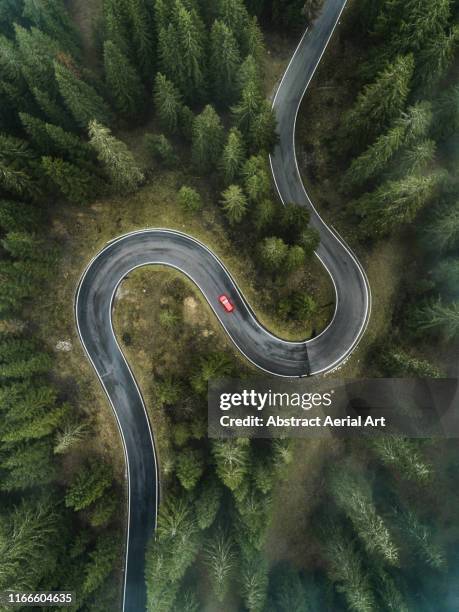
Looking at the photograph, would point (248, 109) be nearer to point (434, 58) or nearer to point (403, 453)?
point (434, 58)

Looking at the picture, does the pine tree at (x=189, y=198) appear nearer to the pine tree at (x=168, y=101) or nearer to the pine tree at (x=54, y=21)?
the pine tree at (x=168, y=101)

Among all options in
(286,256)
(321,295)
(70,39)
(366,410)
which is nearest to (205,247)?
(286,256)

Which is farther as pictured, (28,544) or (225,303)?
(225,303)

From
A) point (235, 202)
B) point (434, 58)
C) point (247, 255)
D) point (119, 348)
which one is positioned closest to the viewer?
point (434, 58)

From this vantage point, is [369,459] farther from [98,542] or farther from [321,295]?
[98,542]

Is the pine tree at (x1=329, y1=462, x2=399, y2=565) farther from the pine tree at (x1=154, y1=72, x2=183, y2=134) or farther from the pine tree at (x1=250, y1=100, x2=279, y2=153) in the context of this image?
the pine tree at (x1=154, y1=72, x2=183, y2=134)

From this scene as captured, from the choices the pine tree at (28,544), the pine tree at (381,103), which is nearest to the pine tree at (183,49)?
the pine tree at (381,103)

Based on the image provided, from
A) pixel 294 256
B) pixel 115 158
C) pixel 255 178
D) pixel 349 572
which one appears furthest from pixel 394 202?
pixel 349 572
